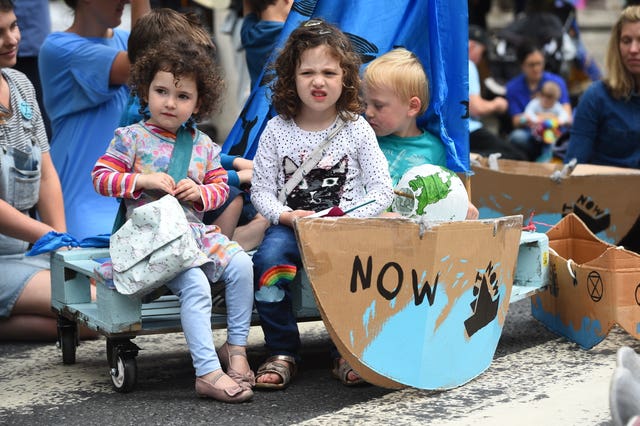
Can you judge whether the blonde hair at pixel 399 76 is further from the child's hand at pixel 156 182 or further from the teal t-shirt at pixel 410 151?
the child's hand at pixel 156 182

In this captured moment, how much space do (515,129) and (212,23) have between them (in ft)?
11.4

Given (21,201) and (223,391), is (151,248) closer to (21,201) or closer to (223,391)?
(223,391)

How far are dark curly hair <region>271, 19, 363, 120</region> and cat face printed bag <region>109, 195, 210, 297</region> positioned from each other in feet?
2.17

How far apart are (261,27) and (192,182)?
1473 mm

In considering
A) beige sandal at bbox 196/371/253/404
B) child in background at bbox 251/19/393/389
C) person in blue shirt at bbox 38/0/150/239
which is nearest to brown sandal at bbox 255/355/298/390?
child in background at bbox 251/19/393/389

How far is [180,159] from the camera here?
3.96 metres

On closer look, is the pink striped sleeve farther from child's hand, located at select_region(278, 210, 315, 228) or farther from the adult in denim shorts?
the adult in denim shorts

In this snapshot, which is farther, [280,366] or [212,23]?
[212,23]

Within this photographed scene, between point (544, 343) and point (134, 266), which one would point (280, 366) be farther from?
point (544, 343)

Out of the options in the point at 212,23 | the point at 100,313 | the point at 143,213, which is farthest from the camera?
the point at 212,23

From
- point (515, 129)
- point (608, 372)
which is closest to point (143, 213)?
point (608, 372)

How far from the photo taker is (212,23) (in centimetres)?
1177

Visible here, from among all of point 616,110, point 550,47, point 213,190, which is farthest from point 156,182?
point 550,47

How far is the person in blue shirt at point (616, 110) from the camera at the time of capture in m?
6.05
